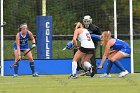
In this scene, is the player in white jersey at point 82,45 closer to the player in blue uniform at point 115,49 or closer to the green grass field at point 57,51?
the player in blue uniform at point 115,49

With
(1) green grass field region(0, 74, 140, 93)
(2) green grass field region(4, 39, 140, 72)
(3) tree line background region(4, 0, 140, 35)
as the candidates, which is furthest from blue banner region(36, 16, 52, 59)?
(1) green grass field region(0, 74, 140, 93)

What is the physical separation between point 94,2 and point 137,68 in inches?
109

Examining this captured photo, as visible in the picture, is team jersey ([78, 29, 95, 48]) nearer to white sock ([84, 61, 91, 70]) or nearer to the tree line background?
white sock ([84, 61, 91, 70])

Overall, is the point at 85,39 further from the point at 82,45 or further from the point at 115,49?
the point at 115,49

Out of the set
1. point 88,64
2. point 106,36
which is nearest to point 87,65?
point 88,64

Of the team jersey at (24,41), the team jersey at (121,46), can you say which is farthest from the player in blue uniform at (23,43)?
the team jersey at (121,46)

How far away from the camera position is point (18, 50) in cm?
1609

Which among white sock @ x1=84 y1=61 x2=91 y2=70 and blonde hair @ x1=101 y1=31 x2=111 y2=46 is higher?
blonde hair @ x1=101 y1=31 x2=111 y2=46

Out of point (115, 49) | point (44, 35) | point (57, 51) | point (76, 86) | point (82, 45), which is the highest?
point (44, 35)

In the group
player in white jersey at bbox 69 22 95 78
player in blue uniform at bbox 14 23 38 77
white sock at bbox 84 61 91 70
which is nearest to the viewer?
player in white jersey at bbox 69 22 95 78

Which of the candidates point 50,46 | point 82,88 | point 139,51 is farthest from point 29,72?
point 139,51

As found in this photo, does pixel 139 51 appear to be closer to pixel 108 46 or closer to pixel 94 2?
pixel 94 2

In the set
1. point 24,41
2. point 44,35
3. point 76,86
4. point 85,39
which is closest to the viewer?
point 76,86

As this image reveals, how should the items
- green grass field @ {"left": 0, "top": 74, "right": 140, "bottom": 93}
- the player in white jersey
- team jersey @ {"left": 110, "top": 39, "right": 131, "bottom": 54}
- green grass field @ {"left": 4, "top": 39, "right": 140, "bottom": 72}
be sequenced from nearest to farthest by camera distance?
green grass field @ {"left": 0, "top": 74, "right": 140, "bottom": 93} < the player in white jersey < team jersey @ {"left": 110, "top": 39, "right": 131, "bottom": 54} < green grass field @ {"left": 4, "top": 39, "right": 140, "bottom": 72}
